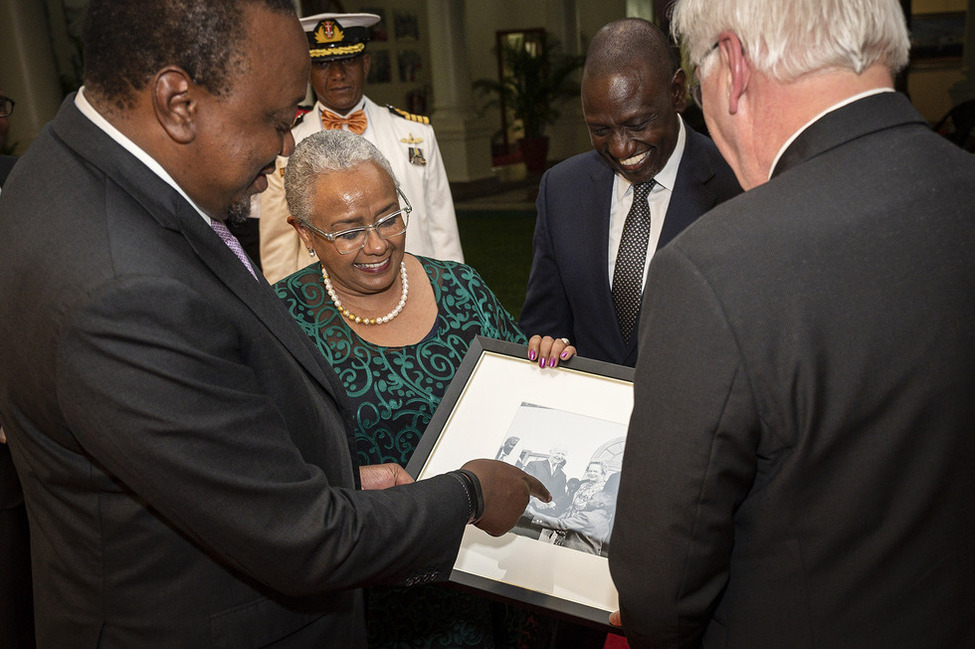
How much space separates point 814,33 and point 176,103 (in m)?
0.90

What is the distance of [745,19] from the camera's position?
1.13 meters

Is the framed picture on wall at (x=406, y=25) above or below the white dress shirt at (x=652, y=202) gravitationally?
above

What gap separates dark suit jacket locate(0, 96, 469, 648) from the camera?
1104 millimetres

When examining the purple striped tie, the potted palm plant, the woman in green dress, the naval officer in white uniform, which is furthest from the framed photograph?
the potted palm plant

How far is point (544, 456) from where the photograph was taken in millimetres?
1938

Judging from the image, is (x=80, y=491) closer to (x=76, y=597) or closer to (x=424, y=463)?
(x=76, y=597)

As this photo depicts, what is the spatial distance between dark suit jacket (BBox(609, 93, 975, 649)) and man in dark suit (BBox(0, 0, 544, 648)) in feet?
1.73

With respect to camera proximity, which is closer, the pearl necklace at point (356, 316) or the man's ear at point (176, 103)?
the man's ear at point (176, 103)

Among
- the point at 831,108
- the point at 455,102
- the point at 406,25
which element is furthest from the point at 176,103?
the point at 406,25

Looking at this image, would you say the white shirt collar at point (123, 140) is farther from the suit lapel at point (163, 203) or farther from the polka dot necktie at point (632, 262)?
the polka dot necktie at point (632, 262)

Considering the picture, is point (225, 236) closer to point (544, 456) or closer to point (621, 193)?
point (544, 456)

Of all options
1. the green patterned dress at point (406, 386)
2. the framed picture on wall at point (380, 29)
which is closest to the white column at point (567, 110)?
the framed picture on wall at point (380, 29)

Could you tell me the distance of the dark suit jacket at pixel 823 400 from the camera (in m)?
1.04

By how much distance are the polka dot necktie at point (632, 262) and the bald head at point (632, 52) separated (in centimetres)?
38
